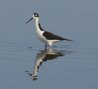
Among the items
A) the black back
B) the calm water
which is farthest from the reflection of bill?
the black back

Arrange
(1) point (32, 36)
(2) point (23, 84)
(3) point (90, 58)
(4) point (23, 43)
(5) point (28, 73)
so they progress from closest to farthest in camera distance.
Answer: (2) point (23, 84) → (5) point (28, 73) → (3) point (90, 58) → (4) point (23, 43) → (1) point (32, 36)

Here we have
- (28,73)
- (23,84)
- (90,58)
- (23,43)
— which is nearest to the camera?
(23,84)

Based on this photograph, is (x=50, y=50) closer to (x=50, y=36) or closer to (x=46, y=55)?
(x=50, y=36)

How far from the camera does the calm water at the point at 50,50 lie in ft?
45.6

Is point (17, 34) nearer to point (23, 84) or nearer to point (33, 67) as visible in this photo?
point (33, 67)

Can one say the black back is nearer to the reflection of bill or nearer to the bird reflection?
the bird reflection

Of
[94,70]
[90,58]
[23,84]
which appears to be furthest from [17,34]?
[23,84]

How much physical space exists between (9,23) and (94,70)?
596 centimetres

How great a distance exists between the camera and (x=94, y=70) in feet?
49.5

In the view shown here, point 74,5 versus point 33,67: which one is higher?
point 74,5

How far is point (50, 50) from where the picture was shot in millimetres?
18125

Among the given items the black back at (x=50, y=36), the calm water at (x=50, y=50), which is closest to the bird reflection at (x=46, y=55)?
the calm water at (x=50, y=50)

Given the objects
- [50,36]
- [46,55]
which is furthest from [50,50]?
[46,55]

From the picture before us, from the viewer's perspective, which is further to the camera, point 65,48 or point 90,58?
point 65,48
